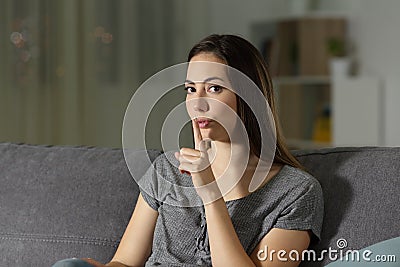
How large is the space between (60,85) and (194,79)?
9.10ft

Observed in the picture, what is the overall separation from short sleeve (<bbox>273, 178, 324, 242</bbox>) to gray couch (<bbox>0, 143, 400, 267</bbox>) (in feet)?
0.17

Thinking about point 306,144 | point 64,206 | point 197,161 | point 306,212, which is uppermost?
point 197,161

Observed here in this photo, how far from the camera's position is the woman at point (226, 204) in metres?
1.58

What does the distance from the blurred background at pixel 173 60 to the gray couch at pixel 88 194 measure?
2.16 m

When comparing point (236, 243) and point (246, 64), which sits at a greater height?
point (246, 64)

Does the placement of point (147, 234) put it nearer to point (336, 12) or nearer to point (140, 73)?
point (140, 73)

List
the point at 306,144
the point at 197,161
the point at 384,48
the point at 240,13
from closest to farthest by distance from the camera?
Result: 1. the point at 197,161
2. the point at 384,48
3. the point at 306,144
4. the point at 240,13

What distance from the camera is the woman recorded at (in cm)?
158

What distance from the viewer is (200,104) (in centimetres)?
158

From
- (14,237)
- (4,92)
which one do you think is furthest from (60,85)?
(14,237)

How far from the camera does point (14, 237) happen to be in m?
1.90

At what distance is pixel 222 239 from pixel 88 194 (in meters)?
0.46

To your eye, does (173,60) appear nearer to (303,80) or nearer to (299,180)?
(303,80)

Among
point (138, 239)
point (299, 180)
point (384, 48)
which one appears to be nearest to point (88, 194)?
point (138, 239)
